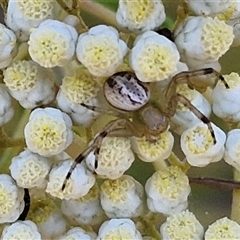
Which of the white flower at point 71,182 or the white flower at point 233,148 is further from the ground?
the white flower at point 233,148

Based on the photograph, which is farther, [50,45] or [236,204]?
[236,204]

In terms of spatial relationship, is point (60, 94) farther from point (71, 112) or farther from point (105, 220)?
point (105, 220)

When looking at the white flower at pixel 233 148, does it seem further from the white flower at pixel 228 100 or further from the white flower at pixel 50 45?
the white flower at pixel 50 45

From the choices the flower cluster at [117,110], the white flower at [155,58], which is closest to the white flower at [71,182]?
the flower cluster at [117,110]

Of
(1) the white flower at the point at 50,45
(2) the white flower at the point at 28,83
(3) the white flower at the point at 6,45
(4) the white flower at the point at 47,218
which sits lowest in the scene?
(4) the white flower at the point at 47,218

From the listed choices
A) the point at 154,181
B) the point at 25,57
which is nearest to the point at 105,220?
the point at 154,181

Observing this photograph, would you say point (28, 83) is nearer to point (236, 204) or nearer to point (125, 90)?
point (125, 90)

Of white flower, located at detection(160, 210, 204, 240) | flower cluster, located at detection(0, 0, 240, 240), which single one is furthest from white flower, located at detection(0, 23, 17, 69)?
white flower, located at detection(160, 210, 204, 240)

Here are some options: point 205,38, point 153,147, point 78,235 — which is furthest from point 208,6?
point 78,235
